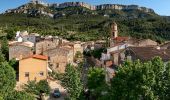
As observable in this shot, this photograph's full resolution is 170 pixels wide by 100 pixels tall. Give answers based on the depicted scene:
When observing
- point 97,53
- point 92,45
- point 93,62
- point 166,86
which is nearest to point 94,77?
point 166,86

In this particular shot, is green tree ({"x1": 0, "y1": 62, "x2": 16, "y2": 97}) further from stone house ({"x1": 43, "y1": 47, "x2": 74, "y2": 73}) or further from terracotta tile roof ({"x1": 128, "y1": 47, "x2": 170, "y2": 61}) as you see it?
terracotta tile roof ({"x1": 128, "y1": 47, "x2": 170, "y2": 61})

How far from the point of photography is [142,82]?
38.2 meters

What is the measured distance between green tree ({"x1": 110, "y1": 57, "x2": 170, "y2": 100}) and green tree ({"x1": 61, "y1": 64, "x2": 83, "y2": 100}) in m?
11.0

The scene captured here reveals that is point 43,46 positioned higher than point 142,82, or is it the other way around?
point 142,82

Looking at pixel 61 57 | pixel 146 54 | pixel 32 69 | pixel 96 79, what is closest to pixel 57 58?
pixel 61 57

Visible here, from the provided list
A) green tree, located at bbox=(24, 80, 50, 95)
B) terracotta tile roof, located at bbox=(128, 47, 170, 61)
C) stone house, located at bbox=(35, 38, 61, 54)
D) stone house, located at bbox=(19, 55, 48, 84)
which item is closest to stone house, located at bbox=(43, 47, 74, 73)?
stone house, located at bbox=(19, 55, 48, 84)

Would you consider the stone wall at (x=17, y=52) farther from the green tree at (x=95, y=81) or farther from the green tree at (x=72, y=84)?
the green tree at (x=95, y=81)

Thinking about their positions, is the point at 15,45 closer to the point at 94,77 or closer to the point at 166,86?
the point at 94,77

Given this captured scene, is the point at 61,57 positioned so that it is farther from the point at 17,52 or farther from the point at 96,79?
the point at 96,79

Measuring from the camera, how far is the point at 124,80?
130ft

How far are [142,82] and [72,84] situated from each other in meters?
16.2

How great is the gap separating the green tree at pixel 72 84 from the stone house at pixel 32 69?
6583 mm

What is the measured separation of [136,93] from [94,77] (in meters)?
12.8

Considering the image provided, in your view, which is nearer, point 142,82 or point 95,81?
point 142,82
